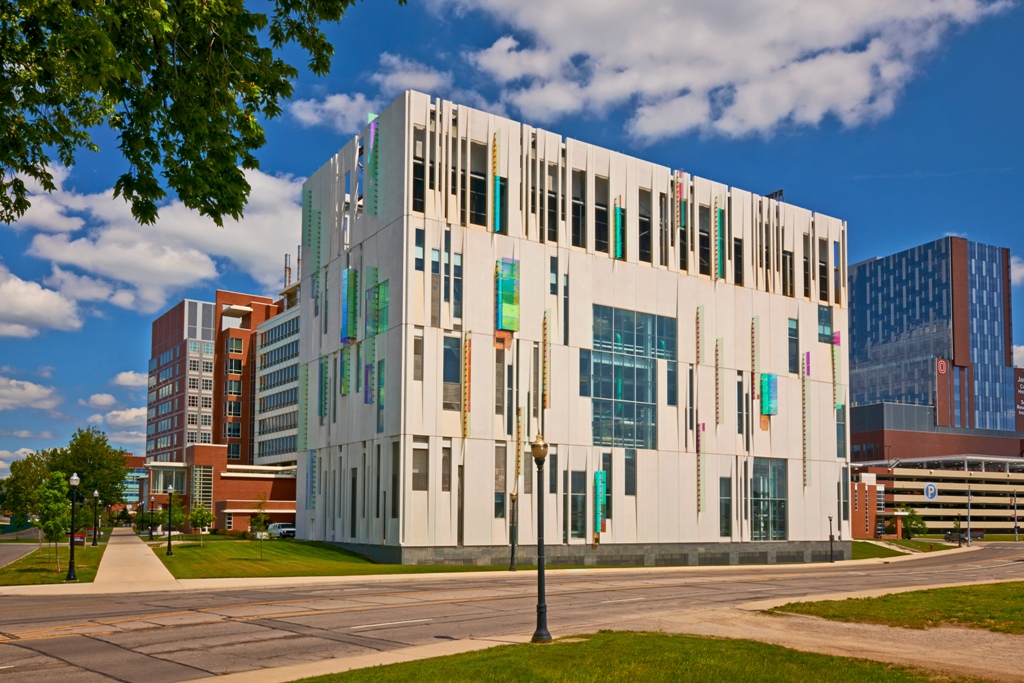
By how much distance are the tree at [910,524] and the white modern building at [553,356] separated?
223ft

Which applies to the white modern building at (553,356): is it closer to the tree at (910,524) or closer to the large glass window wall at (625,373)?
the large glass window wall at (625,373)

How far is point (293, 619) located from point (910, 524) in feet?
429

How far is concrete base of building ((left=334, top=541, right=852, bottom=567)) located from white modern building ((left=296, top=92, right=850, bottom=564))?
0.56 ft

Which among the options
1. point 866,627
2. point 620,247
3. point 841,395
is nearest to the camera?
point 866,627

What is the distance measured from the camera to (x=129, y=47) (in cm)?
1030

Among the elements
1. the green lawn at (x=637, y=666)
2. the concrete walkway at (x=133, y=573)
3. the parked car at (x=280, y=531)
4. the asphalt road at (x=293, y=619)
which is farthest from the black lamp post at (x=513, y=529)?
the parked car at (x=280, y=531)

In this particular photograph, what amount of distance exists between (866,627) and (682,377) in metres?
42.8

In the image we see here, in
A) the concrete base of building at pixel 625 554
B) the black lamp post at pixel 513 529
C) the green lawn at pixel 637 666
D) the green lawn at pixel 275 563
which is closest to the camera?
the green lawn at pixel 637 666

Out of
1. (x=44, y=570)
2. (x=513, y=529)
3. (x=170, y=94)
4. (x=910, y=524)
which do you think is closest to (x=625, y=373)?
(x=513, y=529)

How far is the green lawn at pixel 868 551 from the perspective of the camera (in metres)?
88.7

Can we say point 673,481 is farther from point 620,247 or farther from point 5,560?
point 5,560

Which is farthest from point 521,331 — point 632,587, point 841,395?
point 841,395

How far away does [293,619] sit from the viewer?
84.6ft

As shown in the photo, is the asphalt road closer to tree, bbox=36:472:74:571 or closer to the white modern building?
the white modern building
